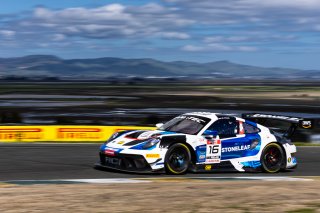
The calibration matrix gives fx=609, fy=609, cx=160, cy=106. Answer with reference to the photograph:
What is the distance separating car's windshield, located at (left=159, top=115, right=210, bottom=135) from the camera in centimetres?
1216

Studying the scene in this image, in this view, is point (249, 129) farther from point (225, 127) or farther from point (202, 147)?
point (202, 147)

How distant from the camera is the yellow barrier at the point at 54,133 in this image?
22.2 meters

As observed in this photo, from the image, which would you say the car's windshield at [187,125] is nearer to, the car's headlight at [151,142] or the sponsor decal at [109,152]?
the car's headlight at [151,142]

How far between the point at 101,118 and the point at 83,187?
148 feet

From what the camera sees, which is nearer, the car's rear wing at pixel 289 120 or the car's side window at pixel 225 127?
the car's side window at pixel 225 127

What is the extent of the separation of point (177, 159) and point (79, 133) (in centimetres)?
1191

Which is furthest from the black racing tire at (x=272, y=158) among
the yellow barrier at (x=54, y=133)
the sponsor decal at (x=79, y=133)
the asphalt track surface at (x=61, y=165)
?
the sponsor decal at (x=79, y=133)

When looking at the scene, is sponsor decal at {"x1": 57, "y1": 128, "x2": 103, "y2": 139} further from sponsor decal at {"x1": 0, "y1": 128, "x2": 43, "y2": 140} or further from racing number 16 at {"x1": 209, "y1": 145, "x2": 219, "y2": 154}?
racing number 16 at {"x1": 209, "y1": 145, "x2": 219, "y2": 154}

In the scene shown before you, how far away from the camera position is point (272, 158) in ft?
42.5

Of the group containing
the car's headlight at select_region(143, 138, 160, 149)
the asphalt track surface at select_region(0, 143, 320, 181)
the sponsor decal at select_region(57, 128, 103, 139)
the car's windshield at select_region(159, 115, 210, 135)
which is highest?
the car's windshield at select_region(159, 115, 210, 135)

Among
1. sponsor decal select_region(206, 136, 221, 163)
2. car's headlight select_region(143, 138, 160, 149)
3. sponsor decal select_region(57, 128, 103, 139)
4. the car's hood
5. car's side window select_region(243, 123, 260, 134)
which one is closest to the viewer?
car's headlight select_region(143, 138, 160, 149)

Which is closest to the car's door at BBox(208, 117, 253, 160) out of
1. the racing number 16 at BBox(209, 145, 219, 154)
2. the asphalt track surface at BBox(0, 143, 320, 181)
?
the racing number 16 at BBox(209, 145, 219, 154)

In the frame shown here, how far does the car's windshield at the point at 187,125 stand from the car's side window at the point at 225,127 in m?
0.19

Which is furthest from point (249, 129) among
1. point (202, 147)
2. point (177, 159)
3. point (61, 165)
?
point (61, 165)
